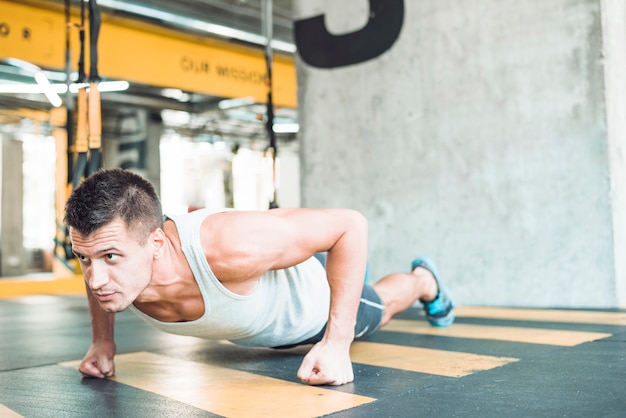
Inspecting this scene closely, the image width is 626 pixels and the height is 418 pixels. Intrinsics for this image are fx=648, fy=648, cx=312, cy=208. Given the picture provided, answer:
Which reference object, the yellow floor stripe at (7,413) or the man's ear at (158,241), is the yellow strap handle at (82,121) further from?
the yellow floor stripe at (7,413)

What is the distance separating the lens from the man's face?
1.52 meters

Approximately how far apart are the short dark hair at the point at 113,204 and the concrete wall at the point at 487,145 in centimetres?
239

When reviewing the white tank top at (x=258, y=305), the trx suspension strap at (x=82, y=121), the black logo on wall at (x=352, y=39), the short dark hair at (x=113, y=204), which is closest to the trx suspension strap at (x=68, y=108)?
the trx suspension strap at (x=82, y=121)

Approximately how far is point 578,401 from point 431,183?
248cm

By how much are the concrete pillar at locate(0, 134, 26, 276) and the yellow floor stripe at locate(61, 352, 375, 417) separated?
11169 mm

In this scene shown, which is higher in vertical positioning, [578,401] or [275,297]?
[275,297]

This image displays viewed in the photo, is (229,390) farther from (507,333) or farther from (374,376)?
(507,333)

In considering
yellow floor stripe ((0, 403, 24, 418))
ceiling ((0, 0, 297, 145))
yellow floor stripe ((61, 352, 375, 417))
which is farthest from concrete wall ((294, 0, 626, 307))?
yellow floor stripe ((0, 403, 24, 418))

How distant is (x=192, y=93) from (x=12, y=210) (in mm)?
4468

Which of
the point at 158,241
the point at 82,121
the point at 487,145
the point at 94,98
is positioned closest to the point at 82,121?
the point at 82,121

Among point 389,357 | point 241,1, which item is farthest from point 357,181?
point 241,1

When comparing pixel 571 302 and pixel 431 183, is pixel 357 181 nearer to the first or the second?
pixel 431 183

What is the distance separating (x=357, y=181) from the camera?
416cm

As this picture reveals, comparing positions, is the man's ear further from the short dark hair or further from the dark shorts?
the dark shorts
